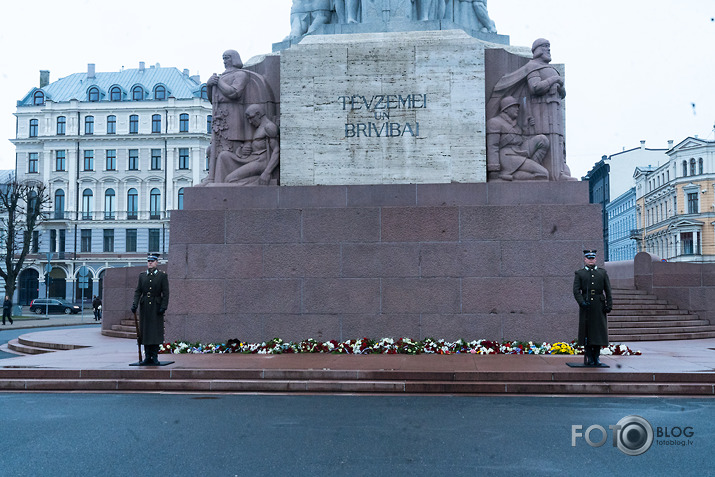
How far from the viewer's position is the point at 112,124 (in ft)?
230

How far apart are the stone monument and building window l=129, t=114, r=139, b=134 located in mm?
56528

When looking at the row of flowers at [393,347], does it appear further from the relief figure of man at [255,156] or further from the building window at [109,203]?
the building window at [109,203]

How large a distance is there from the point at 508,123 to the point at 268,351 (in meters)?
6.66

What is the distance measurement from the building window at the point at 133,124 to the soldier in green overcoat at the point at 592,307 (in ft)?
207

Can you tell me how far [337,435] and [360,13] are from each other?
11.8 meters

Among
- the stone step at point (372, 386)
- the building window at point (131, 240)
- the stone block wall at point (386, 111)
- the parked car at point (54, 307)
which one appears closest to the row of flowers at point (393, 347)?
the stone step at point (372, 386)

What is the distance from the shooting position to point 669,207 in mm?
77812

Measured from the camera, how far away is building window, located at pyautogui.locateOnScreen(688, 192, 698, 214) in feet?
243

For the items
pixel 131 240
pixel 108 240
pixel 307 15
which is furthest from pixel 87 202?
pixel 307 15

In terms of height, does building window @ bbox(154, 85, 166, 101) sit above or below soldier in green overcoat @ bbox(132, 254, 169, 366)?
above

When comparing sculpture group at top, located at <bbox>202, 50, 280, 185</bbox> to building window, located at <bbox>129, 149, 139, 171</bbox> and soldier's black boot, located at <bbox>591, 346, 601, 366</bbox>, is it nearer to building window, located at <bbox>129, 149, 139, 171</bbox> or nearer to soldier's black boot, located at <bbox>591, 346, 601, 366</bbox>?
soldier's black boot, located at <bbox>591, 346, 601, 366</bbox>

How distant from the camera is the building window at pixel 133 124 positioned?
69.6 metres

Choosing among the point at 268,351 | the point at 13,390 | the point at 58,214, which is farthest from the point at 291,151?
the point at 58,214

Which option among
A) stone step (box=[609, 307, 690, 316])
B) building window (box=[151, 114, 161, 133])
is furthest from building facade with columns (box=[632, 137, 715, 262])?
stone step (box=[609, 307, 690, 316])
